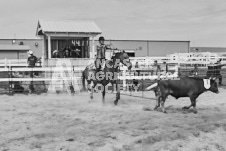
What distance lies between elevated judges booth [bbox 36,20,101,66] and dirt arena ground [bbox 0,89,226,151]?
6.12 meters

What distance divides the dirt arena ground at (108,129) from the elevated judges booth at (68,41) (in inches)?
241

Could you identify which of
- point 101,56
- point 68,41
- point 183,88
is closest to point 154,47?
point 68,41

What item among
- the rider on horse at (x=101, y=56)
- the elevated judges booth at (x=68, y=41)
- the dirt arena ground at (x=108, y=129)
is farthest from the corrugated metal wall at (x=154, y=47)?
the dirt arena ground at (x=108, y=129)

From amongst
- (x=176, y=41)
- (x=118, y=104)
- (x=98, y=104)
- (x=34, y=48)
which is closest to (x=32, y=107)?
(x=98, y=104)

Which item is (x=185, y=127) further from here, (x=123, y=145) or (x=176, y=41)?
(x=176, y=41)

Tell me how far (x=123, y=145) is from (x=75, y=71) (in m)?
10.1

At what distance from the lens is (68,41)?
50.8 ft

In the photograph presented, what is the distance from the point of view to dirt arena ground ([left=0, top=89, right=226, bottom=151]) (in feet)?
17.2

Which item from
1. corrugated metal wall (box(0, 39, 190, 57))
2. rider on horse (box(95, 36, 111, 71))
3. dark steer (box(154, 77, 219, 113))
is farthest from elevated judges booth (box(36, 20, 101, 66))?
corrugated metal wall (box(0, 39, 190, 57))

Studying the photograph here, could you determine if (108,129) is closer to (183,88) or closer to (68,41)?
(183,88)

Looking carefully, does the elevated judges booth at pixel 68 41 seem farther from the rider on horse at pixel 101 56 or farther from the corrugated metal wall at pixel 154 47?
the corrugated metal wall at pixel 154 47

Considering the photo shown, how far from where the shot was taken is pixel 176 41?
43.4m

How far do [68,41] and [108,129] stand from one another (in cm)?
985

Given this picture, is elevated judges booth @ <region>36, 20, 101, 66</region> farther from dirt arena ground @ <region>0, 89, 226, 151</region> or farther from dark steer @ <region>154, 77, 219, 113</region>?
dark steer @ <region>154, 77, 219, 113</region>
